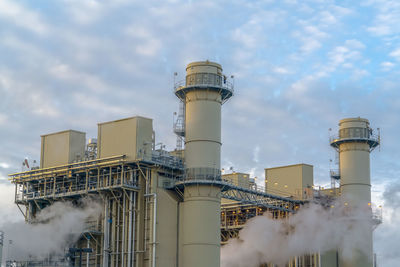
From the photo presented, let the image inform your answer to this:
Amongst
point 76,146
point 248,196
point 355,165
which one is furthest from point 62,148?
point 355,165

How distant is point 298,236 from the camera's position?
87.6 m

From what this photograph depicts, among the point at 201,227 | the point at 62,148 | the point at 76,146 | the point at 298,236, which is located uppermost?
the point at 76,146

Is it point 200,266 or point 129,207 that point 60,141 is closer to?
point 129,207

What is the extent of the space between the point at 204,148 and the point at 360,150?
3083 cm

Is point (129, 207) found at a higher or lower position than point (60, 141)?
lower

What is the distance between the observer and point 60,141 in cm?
7650

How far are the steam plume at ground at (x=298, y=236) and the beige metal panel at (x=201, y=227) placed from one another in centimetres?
1873

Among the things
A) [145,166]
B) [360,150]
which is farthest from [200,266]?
[360,150]

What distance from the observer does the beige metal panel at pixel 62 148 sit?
2968 inches

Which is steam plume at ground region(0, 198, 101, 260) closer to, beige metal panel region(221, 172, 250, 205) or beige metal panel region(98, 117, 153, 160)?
beige metal panel region(98, 117, 153, 160)

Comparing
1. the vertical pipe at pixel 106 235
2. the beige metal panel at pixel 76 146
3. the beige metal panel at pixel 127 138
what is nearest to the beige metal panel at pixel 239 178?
the beige metal panel at pixel 76 146

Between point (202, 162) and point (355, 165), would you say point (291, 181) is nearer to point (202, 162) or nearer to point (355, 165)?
point (355, 165)

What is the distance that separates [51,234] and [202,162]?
18.0 meters

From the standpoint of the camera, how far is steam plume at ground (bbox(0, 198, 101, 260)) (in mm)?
71812
